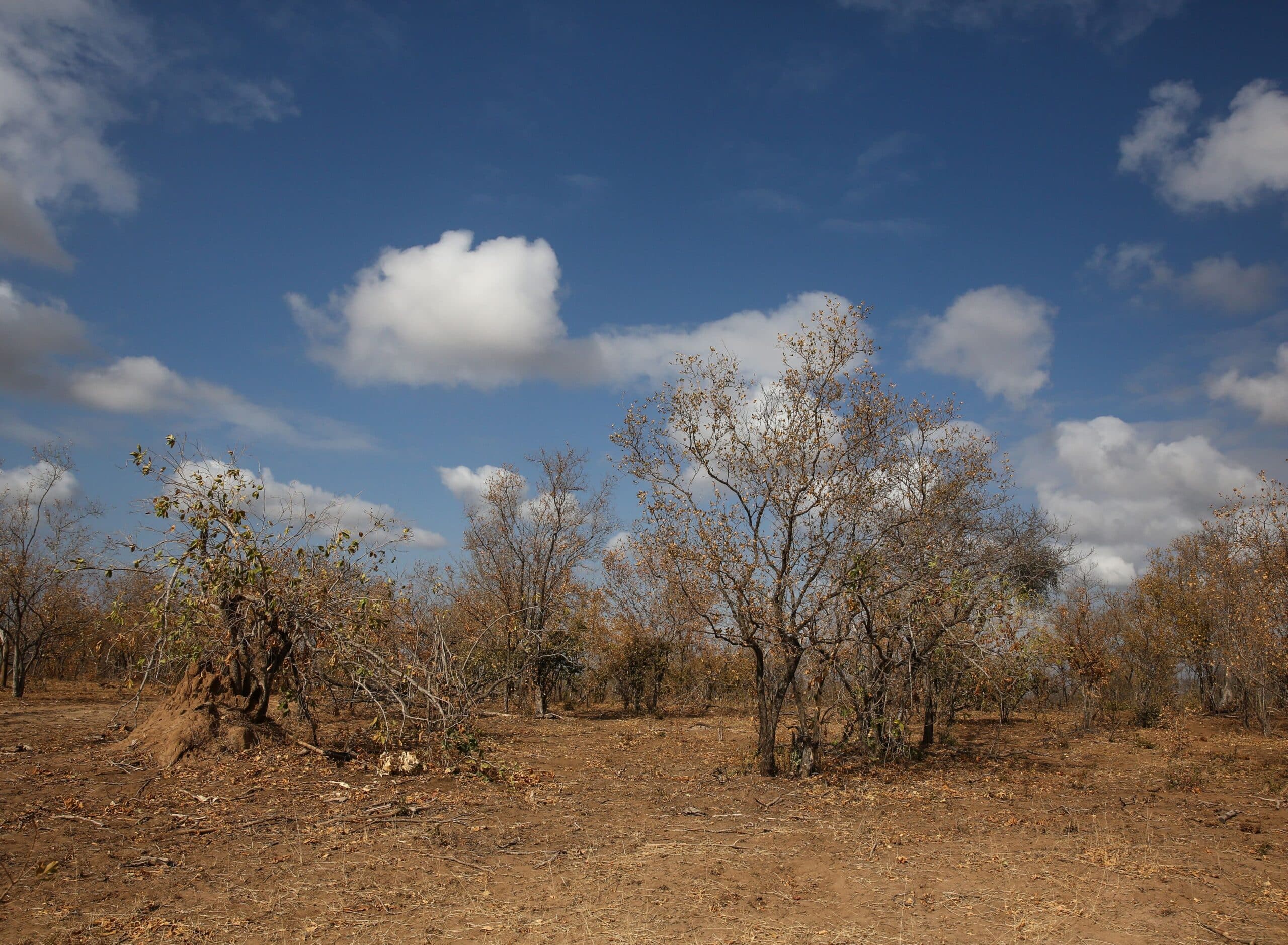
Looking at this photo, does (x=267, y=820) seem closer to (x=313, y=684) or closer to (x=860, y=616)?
(x=313, y=684)

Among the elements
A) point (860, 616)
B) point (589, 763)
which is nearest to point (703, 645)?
point (589, 763)

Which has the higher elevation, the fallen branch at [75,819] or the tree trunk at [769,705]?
the tree trunk at [769,705]

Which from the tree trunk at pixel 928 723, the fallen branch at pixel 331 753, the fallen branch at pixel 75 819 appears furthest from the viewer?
the tree trunk at pixel 928 723

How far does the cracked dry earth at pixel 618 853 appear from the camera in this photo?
542cm

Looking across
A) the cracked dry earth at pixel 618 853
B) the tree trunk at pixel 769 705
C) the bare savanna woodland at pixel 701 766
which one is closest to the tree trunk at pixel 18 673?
the bare savanna woodland at pixel 701 766

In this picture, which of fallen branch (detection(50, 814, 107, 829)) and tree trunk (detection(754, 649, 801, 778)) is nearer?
fallen branch (detection(50, 814, 107, 829))

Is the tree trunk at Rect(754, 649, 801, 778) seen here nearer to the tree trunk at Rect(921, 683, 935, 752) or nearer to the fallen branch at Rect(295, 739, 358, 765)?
the tree trunk at Rect(921, 683, 935, 752)

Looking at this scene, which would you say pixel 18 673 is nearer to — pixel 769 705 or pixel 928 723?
pixel 769 705

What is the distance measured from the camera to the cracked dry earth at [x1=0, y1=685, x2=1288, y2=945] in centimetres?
542

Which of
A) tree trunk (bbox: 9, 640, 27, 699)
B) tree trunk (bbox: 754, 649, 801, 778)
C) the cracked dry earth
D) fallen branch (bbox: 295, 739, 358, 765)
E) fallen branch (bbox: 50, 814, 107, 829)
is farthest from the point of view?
tree trunk (bbox: 9, 640, 27, 699)

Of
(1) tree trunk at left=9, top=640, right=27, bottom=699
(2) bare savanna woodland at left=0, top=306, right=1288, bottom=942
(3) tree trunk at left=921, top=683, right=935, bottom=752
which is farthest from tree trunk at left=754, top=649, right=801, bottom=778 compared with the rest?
(1) tree trunk at left=9, top=640, right=27, bottom=699

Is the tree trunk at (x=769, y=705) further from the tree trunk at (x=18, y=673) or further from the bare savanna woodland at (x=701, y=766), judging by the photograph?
the tree trunk at (x=18, y=673)

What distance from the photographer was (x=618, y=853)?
712cm

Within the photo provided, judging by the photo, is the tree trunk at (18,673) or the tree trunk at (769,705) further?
the tree trunk at (18,673)
